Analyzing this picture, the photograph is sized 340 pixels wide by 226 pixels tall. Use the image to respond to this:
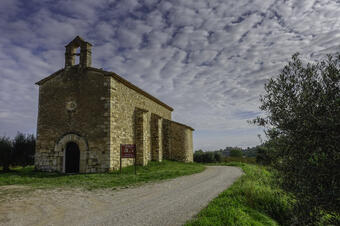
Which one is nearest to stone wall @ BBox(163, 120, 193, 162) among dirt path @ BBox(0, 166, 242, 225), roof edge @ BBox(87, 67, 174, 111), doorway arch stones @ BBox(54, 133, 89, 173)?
roof edge @ BBox(87, 67, 174, 111)

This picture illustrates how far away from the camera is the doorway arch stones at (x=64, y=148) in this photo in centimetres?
1347

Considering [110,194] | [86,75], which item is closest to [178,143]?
[86,75]

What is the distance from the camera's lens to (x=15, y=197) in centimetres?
692

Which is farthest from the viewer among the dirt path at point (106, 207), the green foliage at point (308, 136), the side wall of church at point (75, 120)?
the side wall of church at point (75, 120)

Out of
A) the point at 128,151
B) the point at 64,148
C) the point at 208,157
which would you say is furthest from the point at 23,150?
the point at 208,157

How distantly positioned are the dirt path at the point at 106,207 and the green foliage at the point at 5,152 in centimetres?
1000

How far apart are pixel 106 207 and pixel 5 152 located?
→ 13699 millimetres

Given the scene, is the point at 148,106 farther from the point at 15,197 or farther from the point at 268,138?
the point at 268,138

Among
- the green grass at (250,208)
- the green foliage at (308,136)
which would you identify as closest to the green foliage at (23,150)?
the green grass at (250,208)

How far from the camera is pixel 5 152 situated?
15.2 metres

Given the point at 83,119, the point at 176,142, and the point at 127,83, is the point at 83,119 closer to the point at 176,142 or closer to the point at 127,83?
the point at 127,83

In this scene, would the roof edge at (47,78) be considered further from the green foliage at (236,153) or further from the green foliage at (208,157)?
the green foliage at (236,153)

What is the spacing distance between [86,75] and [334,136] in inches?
569

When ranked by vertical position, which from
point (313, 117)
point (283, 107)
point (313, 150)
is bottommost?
point (313, 150)
